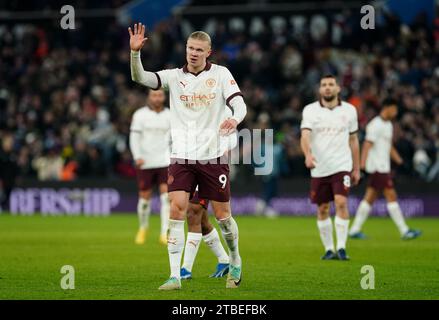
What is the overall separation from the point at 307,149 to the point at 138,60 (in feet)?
16.5

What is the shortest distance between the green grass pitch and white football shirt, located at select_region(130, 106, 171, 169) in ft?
5.24

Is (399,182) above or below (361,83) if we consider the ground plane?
below

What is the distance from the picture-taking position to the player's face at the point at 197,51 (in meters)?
10.7

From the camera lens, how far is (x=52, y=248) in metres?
17.2

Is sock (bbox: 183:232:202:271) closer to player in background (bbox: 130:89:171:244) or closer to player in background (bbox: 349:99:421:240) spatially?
player in background (bbox: 130:89:171:244)

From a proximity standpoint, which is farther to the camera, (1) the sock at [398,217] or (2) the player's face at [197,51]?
(1) the sock at [398,217]

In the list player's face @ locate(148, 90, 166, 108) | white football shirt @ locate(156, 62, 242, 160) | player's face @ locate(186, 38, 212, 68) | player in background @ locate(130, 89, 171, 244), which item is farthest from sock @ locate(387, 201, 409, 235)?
player's face @ locate(186, 38, 212, 68)

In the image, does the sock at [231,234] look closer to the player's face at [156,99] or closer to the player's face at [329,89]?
the player's face at [329,89]

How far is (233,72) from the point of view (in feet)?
107

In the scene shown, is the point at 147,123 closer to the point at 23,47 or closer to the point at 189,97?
the point at 189,97

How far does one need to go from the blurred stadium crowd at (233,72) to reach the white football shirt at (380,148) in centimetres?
808

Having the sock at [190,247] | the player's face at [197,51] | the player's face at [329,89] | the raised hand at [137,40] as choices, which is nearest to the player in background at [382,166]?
the player's face at [329,89]

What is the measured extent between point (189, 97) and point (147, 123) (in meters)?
8.01

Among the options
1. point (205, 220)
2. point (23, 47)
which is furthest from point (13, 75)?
point (205, 220)
